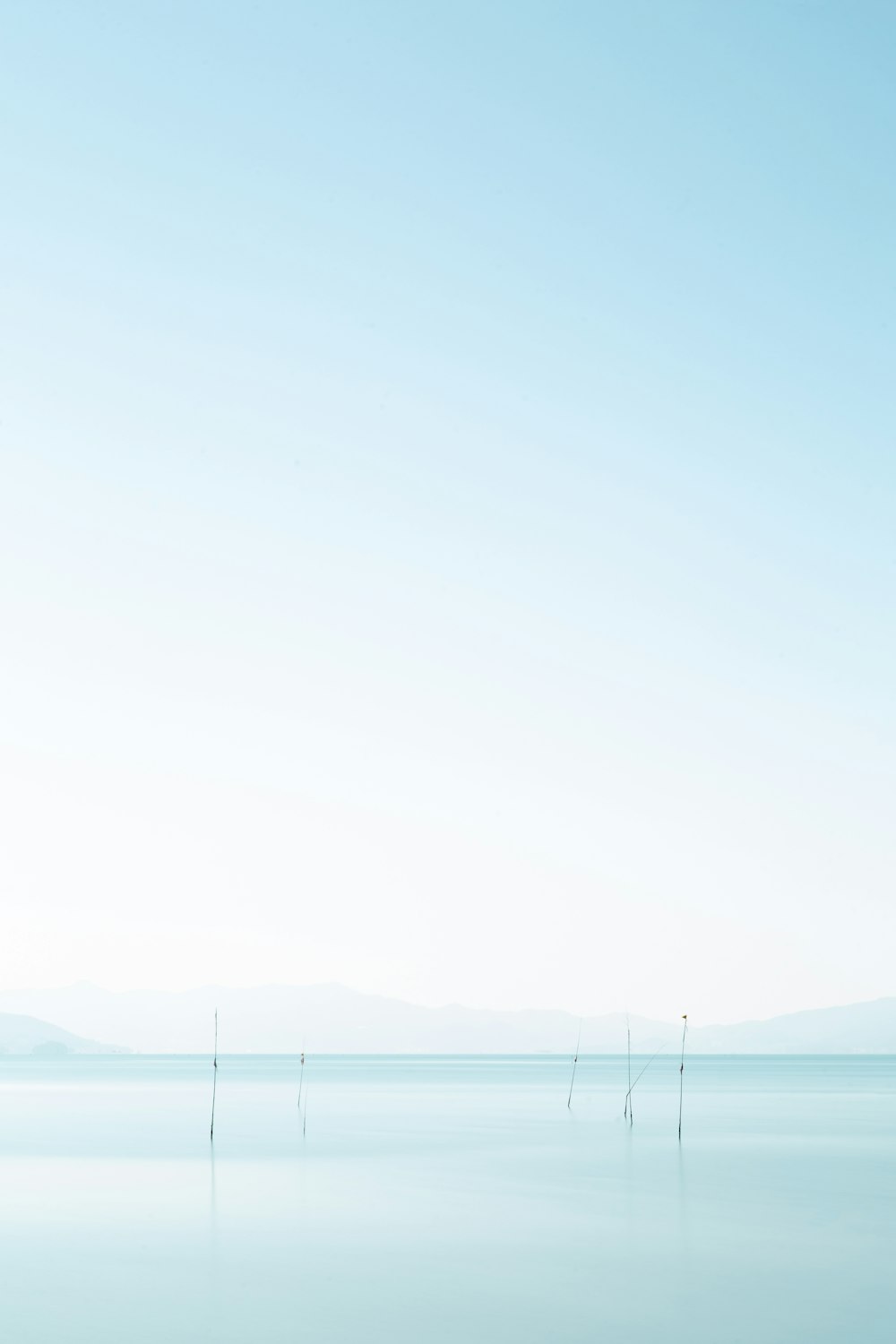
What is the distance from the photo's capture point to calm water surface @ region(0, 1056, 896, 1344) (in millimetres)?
18781

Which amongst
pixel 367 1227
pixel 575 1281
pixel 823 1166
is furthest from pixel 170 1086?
pixel 575 1281

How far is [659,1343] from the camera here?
17.3 meters

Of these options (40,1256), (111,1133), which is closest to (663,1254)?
(40,1256)

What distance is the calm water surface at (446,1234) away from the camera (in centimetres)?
1878

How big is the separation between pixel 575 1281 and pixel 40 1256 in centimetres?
947

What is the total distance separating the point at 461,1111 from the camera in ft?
236

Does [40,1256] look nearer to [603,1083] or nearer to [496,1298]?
[496,1298]

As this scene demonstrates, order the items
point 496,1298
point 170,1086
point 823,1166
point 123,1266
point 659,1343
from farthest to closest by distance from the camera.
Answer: point 170,1086 < point 823,1166 < point 123,1266 < point 496,1298 < point 659,1343

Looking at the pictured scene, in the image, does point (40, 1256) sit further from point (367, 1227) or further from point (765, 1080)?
point (765, 1080)

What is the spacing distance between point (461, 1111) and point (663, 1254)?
4972 cm

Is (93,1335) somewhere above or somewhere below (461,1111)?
above

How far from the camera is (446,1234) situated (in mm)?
26516

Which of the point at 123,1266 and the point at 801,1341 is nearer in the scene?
the point at 801,1341

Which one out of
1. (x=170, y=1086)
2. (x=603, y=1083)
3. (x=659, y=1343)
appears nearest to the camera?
(x=659, y=1343)
